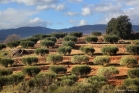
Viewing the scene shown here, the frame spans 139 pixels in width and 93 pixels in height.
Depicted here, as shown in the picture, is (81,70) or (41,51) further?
(41,51)

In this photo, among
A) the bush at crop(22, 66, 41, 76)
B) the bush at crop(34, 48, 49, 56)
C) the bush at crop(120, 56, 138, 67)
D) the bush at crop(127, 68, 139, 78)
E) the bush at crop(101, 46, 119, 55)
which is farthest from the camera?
the bush at crop(34, 48, 49, 56)

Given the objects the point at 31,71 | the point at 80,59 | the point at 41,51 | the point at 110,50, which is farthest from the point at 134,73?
the point at 41,51

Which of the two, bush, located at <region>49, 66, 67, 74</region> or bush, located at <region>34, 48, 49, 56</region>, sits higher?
Answer: bush, located at <region>34, 48, 49, 56</region>

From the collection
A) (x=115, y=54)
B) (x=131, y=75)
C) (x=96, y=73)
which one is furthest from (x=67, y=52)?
(x=131, y=75)

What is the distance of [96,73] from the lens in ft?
81.7

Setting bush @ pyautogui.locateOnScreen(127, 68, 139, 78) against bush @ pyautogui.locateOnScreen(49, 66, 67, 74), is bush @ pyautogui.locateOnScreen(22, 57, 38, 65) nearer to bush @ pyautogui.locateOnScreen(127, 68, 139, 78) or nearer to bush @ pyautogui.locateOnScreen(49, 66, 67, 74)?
bush @ pyautogui.locateOnScreen(49, 66, 67, 74)

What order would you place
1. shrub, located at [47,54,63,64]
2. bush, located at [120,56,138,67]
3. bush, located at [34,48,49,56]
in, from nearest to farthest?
bush, located at [120,56,138,67], shrub, located at [47,54,63,64], bush, located at [34,48,49,56]

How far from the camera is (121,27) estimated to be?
4659cm

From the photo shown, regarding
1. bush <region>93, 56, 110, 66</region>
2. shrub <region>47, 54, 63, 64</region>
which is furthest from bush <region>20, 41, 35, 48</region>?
bush <region>93, 56, 110, 66</region>

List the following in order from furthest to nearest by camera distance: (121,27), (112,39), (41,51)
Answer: (121,27)
(112,39)
(41,51)

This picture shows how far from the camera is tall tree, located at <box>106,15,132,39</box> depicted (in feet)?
153

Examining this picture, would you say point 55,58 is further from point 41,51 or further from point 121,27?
point 121,27

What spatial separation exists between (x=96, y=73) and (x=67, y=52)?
8.31 metres

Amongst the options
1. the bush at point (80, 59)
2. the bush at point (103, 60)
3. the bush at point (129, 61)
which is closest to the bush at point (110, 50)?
the bush at point (80, 59)
